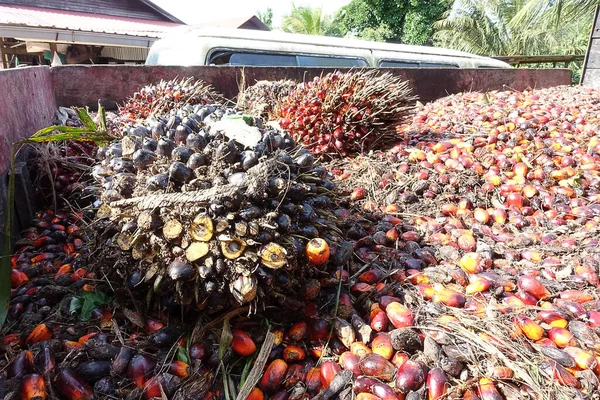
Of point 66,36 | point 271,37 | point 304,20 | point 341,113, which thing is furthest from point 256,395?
point 304,20

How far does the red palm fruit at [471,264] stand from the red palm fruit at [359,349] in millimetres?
629

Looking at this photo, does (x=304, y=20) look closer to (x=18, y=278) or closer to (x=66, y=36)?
(x=66, y=36)

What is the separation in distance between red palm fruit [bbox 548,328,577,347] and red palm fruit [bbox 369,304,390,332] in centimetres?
52

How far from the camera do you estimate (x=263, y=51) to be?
5.18 meters

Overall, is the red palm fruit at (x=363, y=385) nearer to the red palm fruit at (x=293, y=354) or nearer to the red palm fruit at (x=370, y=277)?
the red palm fruit at (x=293, y=354)

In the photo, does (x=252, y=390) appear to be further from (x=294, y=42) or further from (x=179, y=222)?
(x=294, y=42)

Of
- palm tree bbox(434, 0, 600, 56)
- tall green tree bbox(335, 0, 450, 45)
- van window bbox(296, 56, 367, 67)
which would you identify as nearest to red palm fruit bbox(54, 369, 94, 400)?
van window bbox(296, 56, 367, 67)

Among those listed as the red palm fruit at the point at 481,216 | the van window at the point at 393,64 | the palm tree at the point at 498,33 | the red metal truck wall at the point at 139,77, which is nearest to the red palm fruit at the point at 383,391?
the red palm fruit at the point at 481,216

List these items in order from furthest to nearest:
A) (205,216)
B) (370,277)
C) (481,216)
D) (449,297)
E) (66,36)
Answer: (66,36) < (481,216) < (370,277) < (449,297) < (205,216)

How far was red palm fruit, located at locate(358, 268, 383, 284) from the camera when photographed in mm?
1552

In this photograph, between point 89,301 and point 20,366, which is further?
point 89,301

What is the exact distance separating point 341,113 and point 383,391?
206 cm

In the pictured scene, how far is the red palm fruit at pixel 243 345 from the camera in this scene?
125cm

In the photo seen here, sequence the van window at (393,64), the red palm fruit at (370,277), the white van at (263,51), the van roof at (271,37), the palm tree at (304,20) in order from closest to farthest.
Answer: the red palm fruit at (370,277) < the white van at (263,51) < the van roof at (271,37) < the van window at (393,64) < the palm tree at (304,20)
